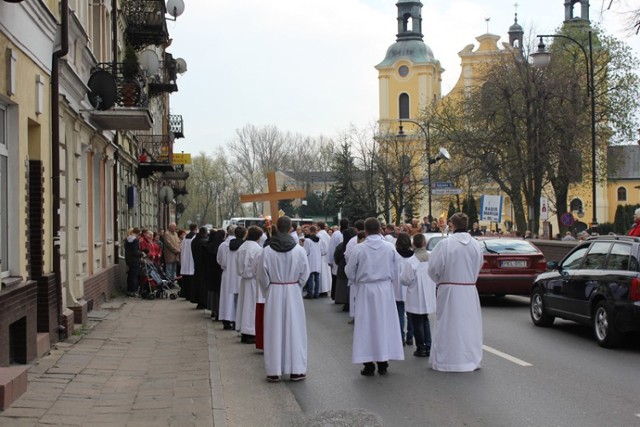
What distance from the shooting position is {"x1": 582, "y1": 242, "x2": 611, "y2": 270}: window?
42.0ft

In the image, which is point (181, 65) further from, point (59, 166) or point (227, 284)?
point (59, 166)

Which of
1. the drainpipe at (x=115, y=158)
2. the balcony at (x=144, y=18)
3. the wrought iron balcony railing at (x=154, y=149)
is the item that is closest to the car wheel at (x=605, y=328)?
the drainpipe at (x=115, y=158)

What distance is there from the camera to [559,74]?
38688mm

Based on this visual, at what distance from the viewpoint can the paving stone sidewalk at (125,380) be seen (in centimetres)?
788

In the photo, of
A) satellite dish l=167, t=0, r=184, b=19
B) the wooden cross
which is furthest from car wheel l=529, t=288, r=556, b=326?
satellite dish l=167, t=0, r=184, b=19

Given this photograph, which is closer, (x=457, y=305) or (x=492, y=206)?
(x=457, y=305)

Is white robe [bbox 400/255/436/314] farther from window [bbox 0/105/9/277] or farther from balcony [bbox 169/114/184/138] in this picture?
balcony [bbox 169/114/184/138]

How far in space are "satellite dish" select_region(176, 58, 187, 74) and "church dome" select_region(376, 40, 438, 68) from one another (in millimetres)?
52748

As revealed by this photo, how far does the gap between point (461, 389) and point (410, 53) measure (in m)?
86.6

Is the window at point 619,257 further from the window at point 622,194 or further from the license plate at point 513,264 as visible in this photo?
the window at point 622,194

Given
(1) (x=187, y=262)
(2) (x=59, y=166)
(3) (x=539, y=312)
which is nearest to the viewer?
(2) (x=59, y=166)

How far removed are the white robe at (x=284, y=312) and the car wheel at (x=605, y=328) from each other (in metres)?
4.31

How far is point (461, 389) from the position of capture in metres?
9.35

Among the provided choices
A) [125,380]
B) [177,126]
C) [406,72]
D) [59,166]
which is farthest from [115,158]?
[406,72]
